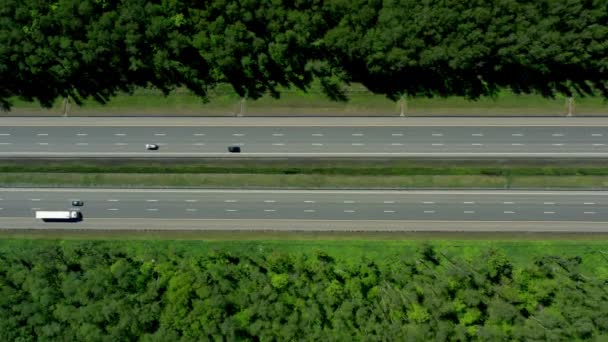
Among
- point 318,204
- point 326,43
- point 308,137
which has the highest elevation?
point 326,43

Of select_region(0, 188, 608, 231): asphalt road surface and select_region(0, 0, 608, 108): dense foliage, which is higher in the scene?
select_region(0, 0, 608, 108): dense foliage

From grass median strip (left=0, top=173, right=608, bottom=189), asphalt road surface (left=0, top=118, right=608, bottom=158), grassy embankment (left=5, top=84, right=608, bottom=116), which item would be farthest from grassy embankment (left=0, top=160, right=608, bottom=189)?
grassy embankment (left=5, top=84, right=608, bottom=116)

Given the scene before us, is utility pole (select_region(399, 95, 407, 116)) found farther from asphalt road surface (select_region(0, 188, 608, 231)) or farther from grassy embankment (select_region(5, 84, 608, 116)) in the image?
asphalt road surface (select_region(0, 188, 608, 231))

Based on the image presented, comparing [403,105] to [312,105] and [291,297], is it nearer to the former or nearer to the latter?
[312,105]

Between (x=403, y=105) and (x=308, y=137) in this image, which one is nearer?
(x=403, y=105)

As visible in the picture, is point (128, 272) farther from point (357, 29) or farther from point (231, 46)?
point (357, 29)

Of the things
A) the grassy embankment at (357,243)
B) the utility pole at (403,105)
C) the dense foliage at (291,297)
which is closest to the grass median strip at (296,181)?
the grassy embankment at (357,243)

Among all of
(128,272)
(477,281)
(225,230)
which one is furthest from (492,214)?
(128,272)

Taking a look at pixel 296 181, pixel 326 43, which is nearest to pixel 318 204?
pixel 296 181
